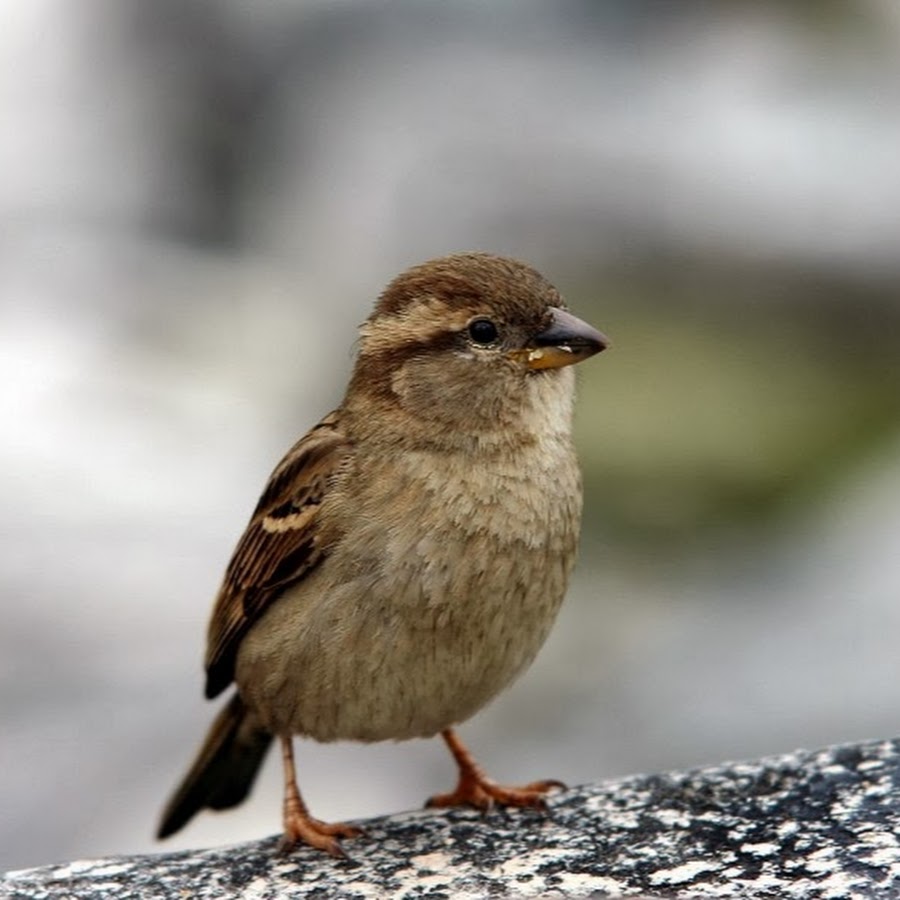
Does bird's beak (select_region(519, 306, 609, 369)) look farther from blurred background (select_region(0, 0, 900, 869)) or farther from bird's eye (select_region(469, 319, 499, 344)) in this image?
blurred background (select_region(0, 0, 900, 869))

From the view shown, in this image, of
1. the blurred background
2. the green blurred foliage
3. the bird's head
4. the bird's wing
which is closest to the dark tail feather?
the bird's wing

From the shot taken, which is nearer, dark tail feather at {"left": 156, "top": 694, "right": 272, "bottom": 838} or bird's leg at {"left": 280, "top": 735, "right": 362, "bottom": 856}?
bird's leg at {"left": 280, "top": 735, "right": 362, "bottom": 856}

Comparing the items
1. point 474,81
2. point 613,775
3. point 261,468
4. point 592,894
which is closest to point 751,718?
point 613,775

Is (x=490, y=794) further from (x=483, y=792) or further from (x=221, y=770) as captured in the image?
(x=221, y=770)

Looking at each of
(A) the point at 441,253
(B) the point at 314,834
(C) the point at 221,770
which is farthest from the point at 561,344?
(A) the point at 441,253

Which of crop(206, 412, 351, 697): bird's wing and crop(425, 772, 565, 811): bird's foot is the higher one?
crop(206, 412, 351, 697): bird's wing

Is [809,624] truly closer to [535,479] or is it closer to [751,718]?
[751,718]
